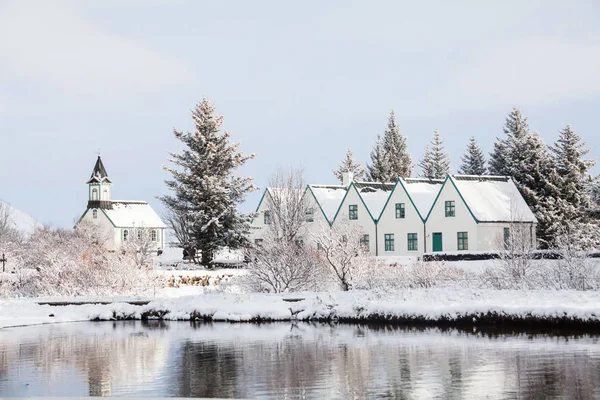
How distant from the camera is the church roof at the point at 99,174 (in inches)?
3317

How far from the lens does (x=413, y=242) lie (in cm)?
5241

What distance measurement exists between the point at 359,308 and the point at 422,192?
27.3 metres

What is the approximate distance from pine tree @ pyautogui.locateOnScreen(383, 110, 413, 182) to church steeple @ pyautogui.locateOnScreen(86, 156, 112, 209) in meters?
29.2

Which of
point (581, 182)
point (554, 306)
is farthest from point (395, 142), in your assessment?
point (554, 306)

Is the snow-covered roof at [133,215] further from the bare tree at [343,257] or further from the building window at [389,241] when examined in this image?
the bare tree at [343,257]

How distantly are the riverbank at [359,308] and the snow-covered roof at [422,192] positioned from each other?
73.5 ft

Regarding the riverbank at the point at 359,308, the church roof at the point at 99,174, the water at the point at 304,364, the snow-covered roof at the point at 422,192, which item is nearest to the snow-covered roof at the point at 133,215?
the church roof at the point at 99,174

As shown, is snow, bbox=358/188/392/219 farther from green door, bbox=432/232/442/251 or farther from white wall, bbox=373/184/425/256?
green door, bbox=432/232/442/251

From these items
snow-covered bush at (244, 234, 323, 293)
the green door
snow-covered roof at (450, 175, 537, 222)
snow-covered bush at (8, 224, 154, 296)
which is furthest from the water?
the green door

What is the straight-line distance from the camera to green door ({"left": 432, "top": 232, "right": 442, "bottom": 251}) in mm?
50812

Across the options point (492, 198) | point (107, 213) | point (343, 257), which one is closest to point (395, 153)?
point (492, 198)

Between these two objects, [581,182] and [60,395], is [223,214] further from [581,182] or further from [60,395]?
[60,395]

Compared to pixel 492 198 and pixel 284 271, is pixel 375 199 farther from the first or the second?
pixel 284 271

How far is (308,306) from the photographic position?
28531 mm
